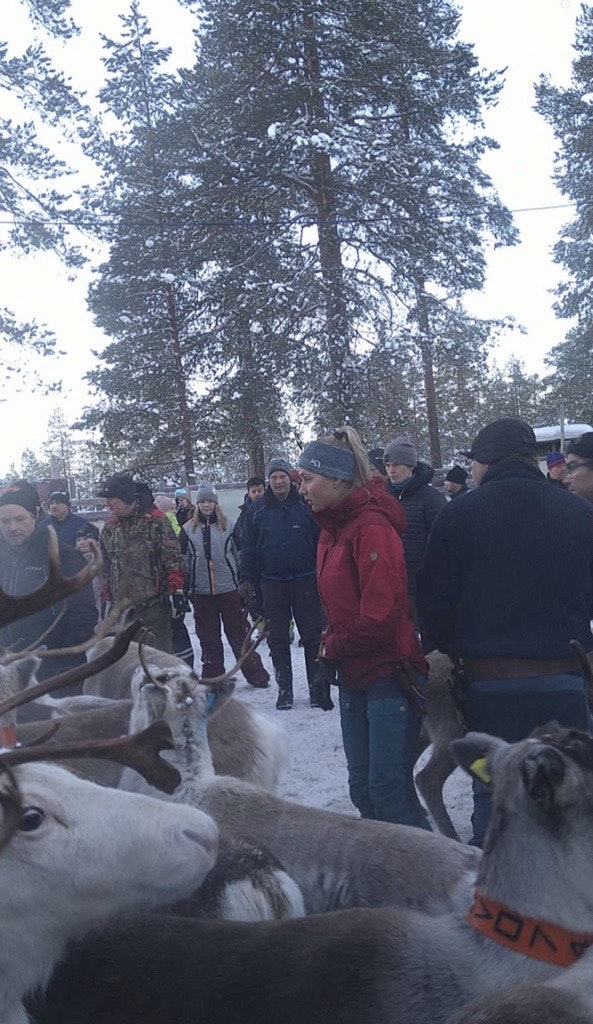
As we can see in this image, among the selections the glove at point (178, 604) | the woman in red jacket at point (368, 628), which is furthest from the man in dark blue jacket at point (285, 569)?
the woman in red jacket at point (368, 628)

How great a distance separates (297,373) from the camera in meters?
17.2

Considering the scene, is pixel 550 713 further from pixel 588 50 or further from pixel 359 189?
pixel 588 50

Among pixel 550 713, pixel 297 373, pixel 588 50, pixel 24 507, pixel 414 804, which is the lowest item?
pixel 414 804

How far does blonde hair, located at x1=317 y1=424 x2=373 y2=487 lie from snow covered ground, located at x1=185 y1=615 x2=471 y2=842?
2.23m

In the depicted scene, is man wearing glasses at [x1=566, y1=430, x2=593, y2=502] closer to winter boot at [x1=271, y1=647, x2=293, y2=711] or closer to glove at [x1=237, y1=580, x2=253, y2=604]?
winter boot at [x1=271, y1=647, x2=293, y2=711]

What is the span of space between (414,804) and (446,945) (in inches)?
70.5

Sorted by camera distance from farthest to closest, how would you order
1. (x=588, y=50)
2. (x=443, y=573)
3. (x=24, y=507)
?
1. (x=588, y=50)
2. (x=24, y=507)
3. (x=443, y=573)

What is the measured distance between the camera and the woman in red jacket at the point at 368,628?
11.8 ft

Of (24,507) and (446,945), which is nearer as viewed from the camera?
(446,945)

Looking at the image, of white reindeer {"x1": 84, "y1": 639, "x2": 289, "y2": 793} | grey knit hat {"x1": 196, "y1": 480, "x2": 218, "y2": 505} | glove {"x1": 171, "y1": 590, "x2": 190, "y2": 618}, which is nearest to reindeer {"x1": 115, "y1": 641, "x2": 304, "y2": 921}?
white reindeer {"x1": 84, "y1": 639, "x2": 289, "y2": 793}

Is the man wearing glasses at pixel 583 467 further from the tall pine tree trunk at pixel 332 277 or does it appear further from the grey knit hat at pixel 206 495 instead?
the tall pine tree trunk at pixel 332 277

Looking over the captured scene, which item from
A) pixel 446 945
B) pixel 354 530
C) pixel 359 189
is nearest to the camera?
pixel 446 945

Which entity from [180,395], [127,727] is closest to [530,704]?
[127,727]

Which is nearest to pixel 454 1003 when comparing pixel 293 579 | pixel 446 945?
pixel 446 945
